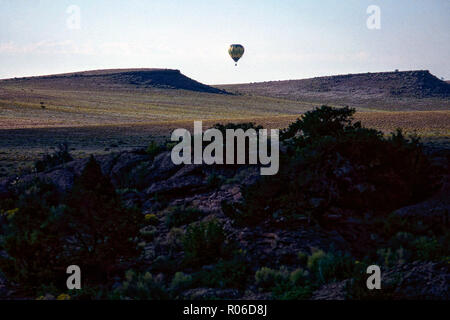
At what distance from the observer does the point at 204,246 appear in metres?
11.9

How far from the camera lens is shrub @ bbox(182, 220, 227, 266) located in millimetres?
11727

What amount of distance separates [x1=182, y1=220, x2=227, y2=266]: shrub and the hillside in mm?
113614

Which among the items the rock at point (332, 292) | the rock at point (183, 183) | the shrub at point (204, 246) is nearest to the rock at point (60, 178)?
the rock at point (183, 183)

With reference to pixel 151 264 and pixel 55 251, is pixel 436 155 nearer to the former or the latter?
pixel 151 264

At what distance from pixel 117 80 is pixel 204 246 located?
141801 mm

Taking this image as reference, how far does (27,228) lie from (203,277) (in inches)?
174

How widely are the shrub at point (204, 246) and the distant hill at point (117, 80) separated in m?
126

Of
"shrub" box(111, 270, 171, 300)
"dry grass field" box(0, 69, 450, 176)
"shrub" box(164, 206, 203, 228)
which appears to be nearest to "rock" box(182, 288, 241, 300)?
"shrub" box(111, 270, 171, 300)

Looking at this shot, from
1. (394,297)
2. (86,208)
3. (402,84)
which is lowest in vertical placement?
(394,297)

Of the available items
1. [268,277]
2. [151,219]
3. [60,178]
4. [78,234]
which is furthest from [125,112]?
[268,277]

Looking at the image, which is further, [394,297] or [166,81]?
[166,81]

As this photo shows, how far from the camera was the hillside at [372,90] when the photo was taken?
411 feet

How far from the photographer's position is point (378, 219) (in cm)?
1273
